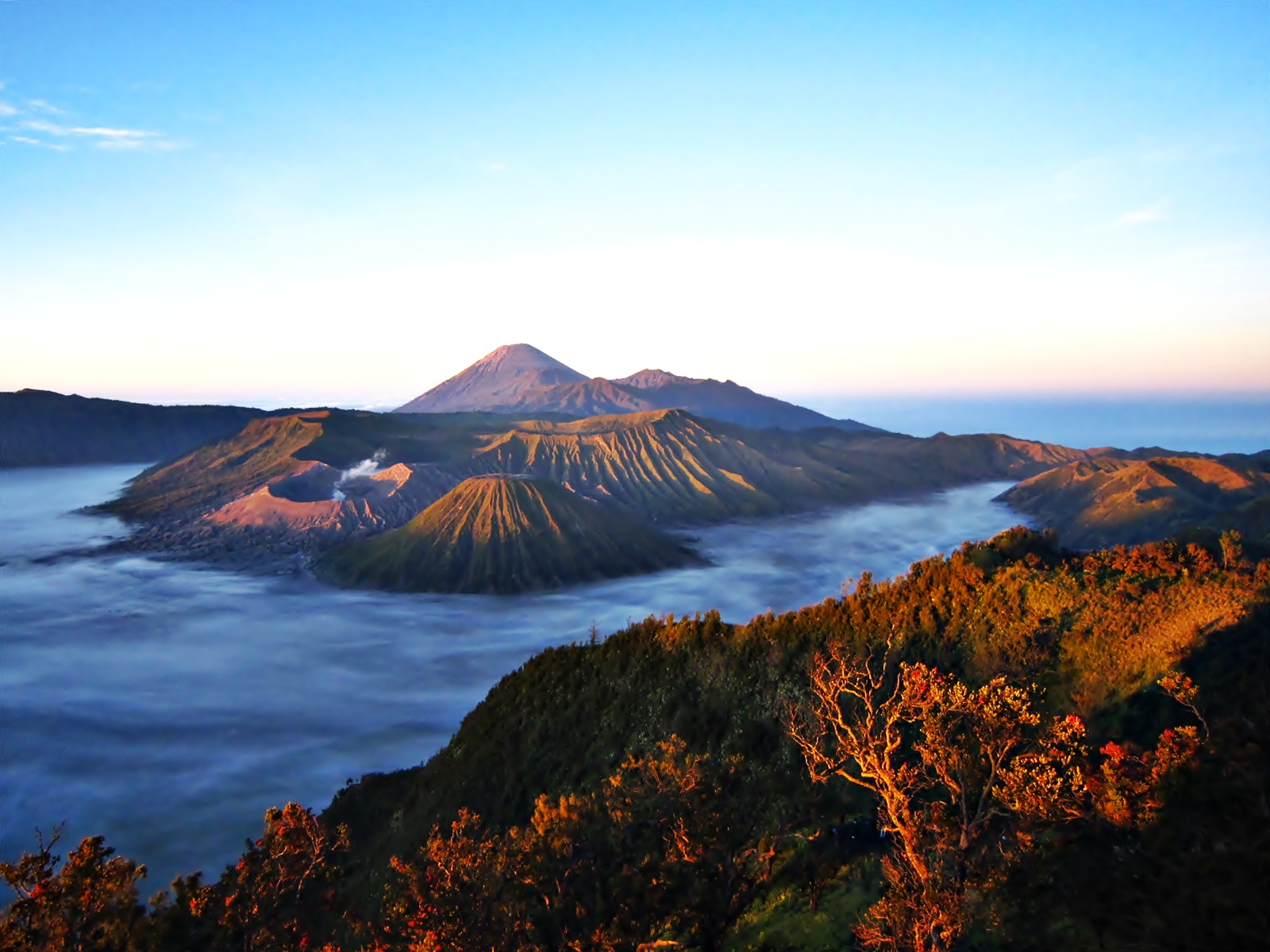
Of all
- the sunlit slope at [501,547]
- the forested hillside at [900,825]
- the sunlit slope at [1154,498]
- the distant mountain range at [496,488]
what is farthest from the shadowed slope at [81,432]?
the forested hillside at [900,825]

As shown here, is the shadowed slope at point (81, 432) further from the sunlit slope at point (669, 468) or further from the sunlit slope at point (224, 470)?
the sunlit slope at point (669, 468)

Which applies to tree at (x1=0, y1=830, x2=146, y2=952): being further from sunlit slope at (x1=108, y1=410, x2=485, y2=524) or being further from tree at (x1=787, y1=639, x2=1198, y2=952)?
sunlit slope at (x1=108, y1=410, x2=485, y2=524)

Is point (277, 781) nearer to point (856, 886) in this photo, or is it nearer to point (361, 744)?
point (361, 744)

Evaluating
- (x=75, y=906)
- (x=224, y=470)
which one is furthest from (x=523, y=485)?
(x=75, y=906)

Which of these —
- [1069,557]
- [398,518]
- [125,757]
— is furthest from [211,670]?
[1069,557]

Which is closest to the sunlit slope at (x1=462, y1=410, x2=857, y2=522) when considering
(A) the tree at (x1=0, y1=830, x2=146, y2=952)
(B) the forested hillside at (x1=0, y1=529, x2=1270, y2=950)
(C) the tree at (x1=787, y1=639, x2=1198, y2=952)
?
(B) the forested hillside at (x1=0, y1=529, x2=1270, y2=950)

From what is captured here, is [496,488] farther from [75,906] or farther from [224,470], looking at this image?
[75,906]

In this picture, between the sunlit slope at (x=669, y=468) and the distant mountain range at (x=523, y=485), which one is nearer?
the distant mountain range at (x=523, y=485)
